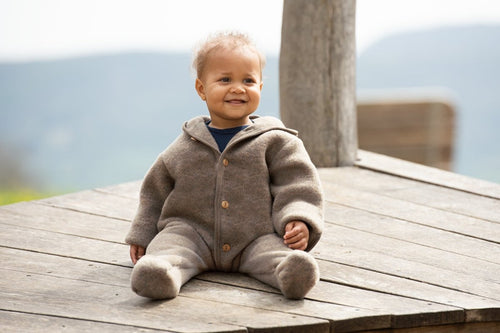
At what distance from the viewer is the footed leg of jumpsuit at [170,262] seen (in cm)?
204

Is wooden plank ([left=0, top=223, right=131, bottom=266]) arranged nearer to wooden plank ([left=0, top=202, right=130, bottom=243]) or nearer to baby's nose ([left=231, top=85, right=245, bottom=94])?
wooden plank ([left=0, top=202, right=130, bottom=243])

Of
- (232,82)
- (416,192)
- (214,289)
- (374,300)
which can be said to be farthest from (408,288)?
(416,192)

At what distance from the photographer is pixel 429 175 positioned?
12.6 ft

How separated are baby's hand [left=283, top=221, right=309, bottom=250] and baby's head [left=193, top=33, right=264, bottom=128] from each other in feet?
1.25

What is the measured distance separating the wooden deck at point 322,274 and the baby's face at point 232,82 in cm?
50

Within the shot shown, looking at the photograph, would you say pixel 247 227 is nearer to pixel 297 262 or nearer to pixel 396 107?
pixel 297 262

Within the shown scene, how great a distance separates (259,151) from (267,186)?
0.35 ft

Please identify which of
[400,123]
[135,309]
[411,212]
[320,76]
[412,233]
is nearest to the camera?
[135,309]

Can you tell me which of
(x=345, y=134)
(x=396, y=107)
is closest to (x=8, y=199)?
(x=396, y=107)

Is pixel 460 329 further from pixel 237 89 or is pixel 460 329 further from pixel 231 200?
pixel 237 89

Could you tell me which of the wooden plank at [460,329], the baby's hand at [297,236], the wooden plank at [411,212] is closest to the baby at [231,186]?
the baby's hand at [297,236]

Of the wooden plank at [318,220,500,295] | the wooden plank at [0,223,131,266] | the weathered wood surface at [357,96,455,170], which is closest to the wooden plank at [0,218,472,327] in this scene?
the wooden plank at [318,220,500,295]

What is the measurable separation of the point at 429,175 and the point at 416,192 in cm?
38

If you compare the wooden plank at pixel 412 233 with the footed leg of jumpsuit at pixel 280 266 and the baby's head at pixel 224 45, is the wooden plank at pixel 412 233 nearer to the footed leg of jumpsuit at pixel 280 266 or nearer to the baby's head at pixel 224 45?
the footed leg of jumpsuit at pixel 280 266
